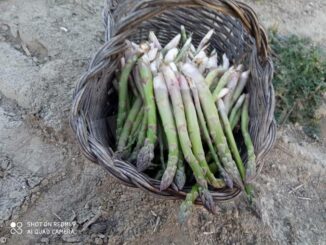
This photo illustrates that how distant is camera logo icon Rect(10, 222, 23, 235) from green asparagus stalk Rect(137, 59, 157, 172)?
22.9 inches

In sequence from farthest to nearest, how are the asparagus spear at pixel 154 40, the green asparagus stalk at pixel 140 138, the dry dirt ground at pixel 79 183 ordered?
the asparagus spear at pixel 154 40
the dry dirt ground at pixel 79 183
the green asparagus stalk at pixel 140 138

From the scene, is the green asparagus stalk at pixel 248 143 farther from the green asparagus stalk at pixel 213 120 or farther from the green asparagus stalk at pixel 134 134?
the green asparagus stalk at pixel 134 134

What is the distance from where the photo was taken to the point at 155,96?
185 cm

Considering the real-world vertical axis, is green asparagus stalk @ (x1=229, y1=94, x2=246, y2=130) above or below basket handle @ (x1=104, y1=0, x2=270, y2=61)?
below

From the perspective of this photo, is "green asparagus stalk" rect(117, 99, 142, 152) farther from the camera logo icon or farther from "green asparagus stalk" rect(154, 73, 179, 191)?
the camera logo icon

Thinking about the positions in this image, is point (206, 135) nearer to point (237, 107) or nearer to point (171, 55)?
point (237, 107)

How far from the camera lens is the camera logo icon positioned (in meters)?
1.87

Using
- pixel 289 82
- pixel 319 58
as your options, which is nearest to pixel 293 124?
pixel 289 82

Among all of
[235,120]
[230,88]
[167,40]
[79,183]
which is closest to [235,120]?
[235,120]

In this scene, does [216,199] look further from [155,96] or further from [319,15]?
[319,15]

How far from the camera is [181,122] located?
1.78m

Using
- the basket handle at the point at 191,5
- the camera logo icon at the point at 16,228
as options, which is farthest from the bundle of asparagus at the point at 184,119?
the camera logo icon at the point at 16,228

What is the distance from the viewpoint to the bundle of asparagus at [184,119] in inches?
66.3

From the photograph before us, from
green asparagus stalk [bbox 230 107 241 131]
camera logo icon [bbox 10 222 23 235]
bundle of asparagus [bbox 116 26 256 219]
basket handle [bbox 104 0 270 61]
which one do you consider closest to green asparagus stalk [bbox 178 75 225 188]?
bundle of asparagus [bbox 116 26 256 219]
